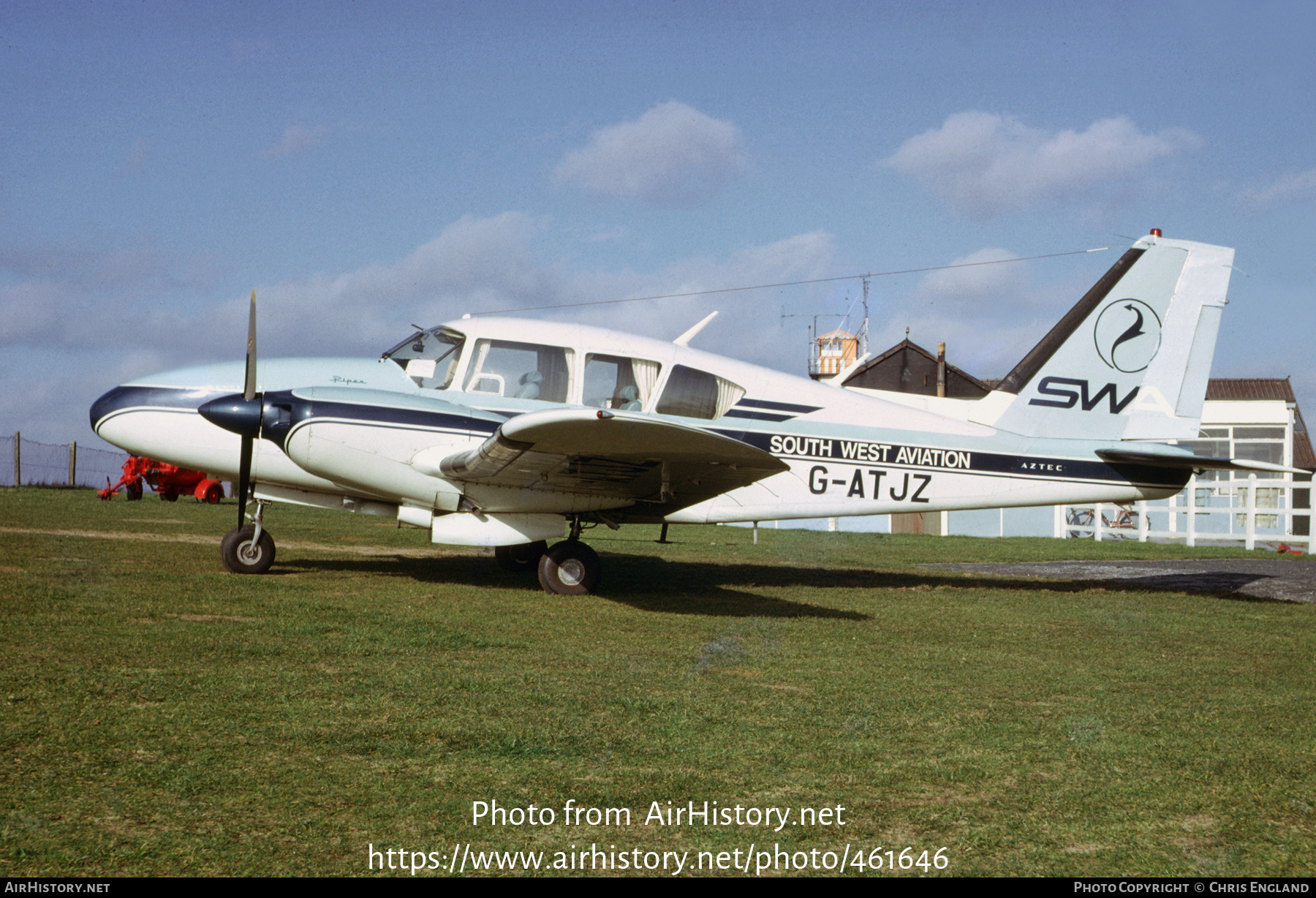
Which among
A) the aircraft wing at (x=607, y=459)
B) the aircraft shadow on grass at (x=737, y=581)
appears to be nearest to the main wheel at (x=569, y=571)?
the aircraft shadow on grass at (x=737, y=581)

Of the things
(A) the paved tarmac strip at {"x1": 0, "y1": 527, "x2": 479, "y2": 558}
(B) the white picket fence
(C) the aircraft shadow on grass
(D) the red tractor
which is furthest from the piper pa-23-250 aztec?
(D) the red tractor

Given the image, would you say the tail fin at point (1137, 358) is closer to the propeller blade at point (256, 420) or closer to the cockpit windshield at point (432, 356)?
the cockpit windshield at point (432, 356)

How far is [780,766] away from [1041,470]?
8570mm

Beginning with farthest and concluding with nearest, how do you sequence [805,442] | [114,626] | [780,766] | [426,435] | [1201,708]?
1. [805,442]
2. [426,435]
3. [114,626]
4. [1201,708]
5. [780,766]

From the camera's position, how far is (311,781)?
145 inches

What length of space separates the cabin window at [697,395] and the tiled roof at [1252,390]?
37.7m

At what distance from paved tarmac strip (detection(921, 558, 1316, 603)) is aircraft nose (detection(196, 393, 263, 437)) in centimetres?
1035

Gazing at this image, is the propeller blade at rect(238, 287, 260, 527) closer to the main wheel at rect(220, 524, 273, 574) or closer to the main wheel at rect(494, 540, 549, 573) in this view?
the main wheel at rect(220, 524, 273, 574)

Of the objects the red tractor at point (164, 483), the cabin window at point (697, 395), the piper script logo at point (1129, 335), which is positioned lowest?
the red tractor at point (164, 483)

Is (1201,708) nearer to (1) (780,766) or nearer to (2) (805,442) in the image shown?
(1) (780,766)

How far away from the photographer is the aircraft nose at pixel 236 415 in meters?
9.50

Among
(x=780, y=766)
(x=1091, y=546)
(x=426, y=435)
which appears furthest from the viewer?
(x=1091, y=546)

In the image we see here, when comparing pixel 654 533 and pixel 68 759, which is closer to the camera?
pixel 68 759
